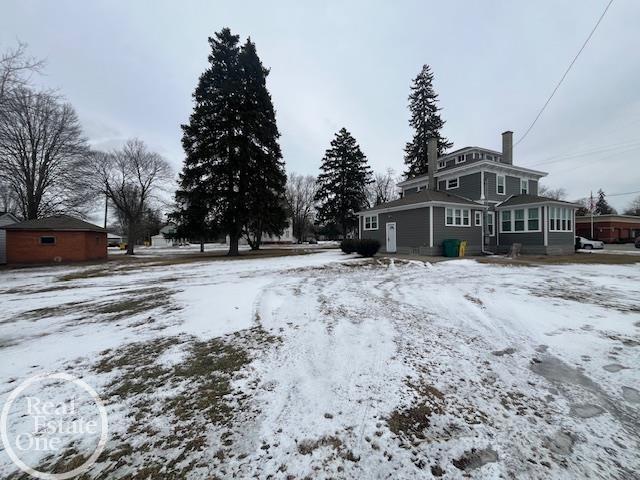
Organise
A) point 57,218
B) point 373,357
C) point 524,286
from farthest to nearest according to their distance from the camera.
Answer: point 57,218
point 524,286
point 373,357

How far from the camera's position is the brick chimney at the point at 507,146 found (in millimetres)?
24047

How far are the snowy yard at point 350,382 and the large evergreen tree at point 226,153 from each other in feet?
54.1

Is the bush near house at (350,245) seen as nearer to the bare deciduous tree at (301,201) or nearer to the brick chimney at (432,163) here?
the brick chimney at (432,163)

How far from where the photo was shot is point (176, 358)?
3682mm

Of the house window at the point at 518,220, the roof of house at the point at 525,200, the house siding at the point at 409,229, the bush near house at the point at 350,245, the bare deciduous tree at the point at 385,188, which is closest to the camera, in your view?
the house siding at the point at 409,229

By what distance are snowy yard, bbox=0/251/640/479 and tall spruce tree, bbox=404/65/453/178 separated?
31276 mm

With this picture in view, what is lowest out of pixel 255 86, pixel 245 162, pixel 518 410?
pixel 518 410

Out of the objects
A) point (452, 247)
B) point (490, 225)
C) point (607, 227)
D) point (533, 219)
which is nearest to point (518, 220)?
point (533, 219)

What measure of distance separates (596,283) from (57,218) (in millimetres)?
32925

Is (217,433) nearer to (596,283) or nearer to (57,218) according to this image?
(596,283)

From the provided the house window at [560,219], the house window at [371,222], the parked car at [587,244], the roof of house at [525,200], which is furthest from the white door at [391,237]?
the parked car at [587,244]

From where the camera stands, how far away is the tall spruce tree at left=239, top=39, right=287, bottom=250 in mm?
22750

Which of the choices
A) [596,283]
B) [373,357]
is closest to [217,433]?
[373,357]

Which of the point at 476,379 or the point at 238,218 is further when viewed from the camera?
the point at 238,218
